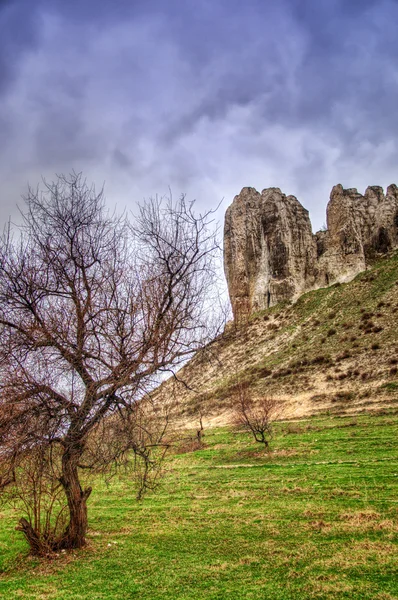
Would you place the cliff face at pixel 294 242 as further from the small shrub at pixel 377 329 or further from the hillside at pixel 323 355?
the small shrub at pixel 377 329

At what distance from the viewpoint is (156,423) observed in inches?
415

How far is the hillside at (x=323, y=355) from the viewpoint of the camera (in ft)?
109

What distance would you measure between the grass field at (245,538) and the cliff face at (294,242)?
46.2 metres

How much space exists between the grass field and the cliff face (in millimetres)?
46178

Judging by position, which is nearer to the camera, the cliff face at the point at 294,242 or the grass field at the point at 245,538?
the grass field at the point at 245,538

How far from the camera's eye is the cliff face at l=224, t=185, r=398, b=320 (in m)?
64.4

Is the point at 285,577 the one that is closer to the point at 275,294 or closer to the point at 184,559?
the point at 184,559

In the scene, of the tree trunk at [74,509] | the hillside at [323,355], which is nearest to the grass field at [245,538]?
the tree trunk at [74,509]

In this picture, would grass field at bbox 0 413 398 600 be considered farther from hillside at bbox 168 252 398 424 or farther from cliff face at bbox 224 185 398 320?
cliff face at bbox 224 185 398 320

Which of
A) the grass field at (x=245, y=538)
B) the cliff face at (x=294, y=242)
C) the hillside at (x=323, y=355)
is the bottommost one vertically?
the grass field at (x=245, y=538)

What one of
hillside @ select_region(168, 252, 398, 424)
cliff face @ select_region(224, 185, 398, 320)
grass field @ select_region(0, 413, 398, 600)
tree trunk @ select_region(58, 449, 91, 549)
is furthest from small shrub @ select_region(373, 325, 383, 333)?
tree trunk @ select_region(58, 449, 91, 549)

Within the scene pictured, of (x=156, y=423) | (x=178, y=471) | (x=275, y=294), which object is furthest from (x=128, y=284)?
(x=275, y=294)

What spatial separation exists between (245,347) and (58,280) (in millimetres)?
47119

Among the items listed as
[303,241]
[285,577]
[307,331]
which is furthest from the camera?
[303,241]
